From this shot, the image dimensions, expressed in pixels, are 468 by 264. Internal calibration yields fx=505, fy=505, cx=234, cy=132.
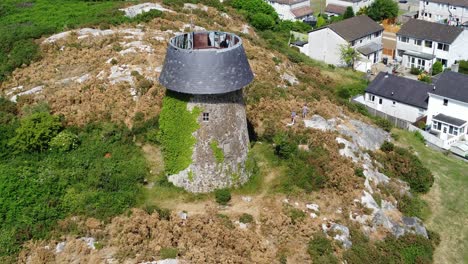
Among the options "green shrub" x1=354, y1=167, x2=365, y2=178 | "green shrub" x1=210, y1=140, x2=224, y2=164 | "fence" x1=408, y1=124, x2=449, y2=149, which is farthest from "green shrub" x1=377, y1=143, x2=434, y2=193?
"green shrub" x1=210, y1=140, x2=224, y2=164

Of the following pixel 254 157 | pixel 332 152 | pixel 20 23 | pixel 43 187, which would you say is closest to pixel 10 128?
pixel 43 187

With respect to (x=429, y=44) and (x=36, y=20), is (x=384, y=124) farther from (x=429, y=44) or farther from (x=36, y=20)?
(x=36, y=20)

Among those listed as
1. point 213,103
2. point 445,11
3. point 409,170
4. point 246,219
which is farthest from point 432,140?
point 445,11

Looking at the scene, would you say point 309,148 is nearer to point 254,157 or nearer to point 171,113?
point 254,157

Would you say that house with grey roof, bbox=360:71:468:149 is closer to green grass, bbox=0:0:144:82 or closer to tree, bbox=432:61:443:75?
tree, bbox=432:61:443:75

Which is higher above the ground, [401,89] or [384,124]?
[401,89]

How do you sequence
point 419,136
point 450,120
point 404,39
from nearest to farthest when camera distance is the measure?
1. point 419,136
2. point 450,120
3. point 404,39
